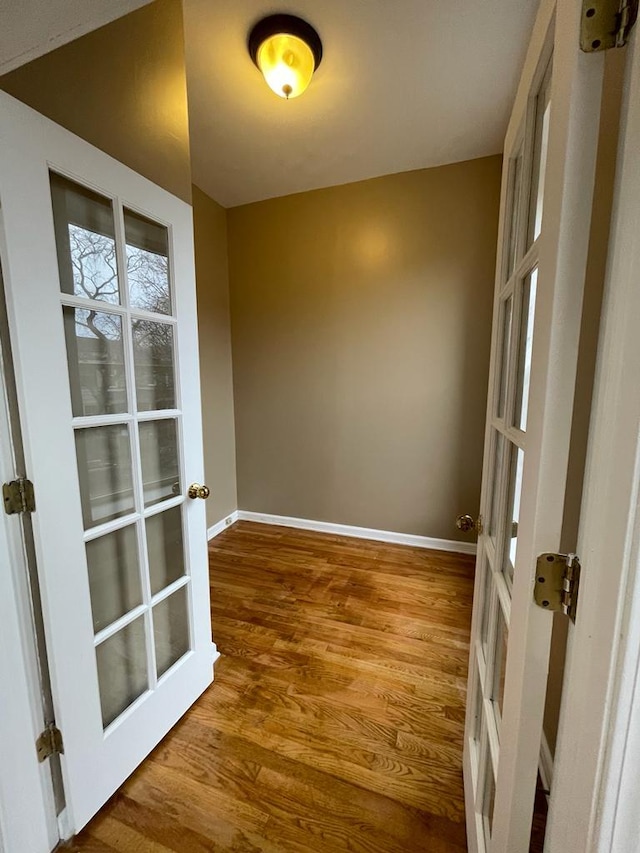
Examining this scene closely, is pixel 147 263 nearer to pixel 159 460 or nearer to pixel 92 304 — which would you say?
pixel 92 304

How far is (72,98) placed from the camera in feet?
3.00

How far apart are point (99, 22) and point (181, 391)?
0.93 metres

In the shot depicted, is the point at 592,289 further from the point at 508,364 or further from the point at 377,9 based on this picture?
the point at 377,9

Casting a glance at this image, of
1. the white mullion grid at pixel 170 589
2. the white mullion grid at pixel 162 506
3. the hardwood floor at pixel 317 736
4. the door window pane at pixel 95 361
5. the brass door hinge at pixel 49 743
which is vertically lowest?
the hardwood floor at pixel 317 736

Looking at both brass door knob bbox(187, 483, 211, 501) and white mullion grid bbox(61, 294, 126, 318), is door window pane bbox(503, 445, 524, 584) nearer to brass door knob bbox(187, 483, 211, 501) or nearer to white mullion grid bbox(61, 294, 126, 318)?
brass door knob bbox(187, 483, 211, 501)

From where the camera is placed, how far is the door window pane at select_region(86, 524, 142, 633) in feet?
3.43

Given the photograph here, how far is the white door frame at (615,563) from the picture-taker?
1.29 ft

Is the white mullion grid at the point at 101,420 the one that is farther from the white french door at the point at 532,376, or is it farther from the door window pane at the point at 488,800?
the door window pane at the point at 488,800

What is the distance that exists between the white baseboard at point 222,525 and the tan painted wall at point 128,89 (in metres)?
2.44

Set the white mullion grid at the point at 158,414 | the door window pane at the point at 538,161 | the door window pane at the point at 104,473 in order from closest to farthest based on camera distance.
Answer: the door window pane at the point at 538,161 → the door window pane at the point at 104,473 → the white mullion grid at the point at 158,414

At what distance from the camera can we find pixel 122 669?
114cm

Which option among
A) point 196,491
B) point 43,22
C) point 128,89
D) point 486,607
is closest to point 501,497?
point 486,607

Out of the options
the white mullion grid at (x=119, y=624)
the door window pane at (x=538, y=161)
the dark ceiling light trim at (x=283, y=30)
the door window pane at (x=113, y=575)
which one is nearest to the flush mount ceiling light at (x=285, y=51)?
the dark ceiling light trim at (x=283, y=30)

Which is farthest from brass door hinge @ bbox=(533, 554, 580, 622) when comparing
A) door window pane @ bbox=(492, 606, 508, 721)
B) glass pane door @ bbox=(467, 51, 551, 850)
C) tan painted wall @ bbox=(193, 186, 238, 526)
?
tan painted wall @ bbox=(193, 186, 238, 526)
